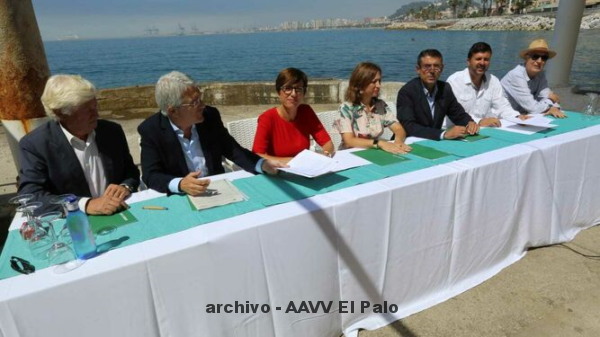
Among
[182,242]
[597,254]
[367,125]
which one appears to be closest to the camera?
[182,242]

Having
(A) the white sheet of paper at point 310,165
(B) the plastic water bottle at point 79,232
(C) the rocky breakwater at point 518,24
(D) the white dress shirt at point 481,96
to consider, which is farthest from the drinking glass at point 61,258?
(C) the rocky breakwater at point 518,24

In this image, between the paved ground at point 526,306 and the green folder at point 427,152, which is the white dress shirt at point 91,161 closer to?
the paved ground at point 526,306

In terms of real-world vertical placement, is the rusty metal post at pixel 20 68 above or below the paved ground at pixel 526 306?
above

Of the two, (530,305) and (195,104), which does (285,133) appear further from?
(530,305)

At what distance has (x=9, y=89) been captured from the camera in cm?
283

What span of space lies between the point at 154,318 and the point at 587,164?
10.2 feet

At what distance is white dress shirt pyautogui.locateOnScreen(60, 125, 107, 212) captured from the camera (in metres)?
2.01

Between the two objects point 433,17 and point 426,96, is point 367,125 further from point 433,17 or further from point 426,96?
point 433,17

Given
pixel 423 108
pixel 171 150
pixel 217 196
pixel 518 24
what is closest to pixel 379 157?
pixel 423 108

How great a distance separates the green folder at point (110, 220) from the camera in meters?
1.66

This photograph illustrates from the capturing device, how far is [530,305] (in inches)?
88.0

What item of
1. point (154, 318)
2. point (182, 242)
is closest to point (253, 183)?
point (182, 242)

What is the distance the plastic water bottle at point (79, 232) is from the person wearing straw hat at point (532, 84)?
156 inches

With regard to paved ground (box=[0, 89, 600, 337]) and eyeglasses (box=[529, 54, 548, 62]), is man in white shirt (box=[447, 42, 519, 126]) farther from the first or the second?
paved ground (box=[0, 89, 600, 337])
